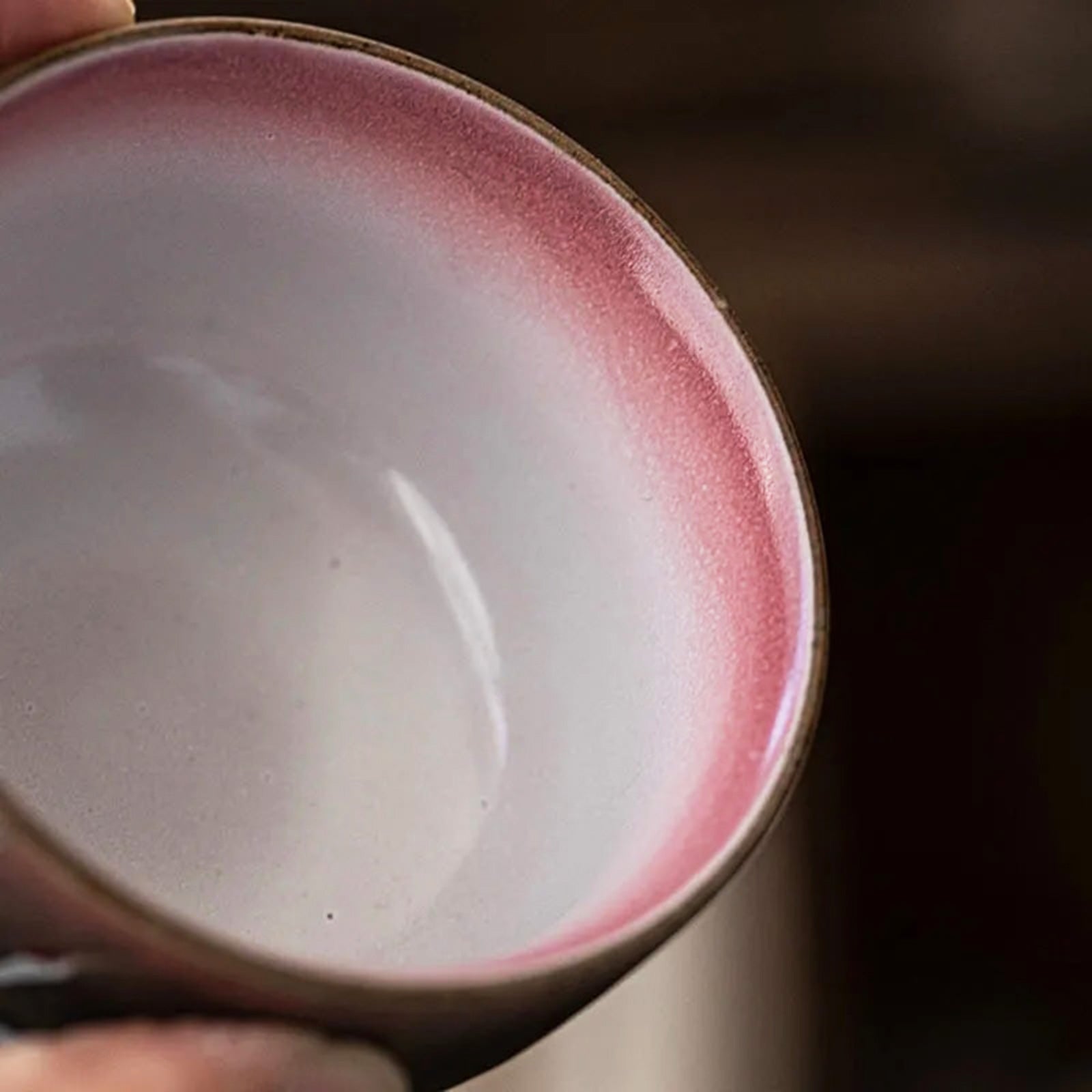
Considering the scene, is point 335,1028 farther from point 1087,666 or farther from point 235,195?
point 1087,666

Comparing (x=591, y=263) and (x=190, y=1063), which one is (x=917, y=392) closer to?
(x=591, y=263)

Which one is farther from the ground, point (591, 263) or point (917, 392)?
point (591, 263)

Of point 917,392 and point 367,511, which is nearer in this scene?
point 367,511

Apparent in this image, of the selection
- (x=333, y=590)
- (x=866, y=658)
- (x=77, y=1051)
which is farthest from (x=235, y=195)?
(x=866, y=658)

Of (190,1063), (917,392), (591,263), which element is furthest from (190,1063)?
(917,392)

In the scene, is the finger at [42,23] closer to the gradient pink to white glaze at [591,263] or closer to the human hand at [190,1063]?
the gradient pink to white glaze at [591,263]

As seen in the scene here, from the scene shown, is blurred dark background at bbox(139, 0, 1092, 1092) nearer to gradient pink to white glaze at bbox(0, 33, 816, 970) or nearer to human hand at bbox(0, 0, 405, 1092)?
gradient pink to white glaze at bbox(0, 33, 816, 970)
